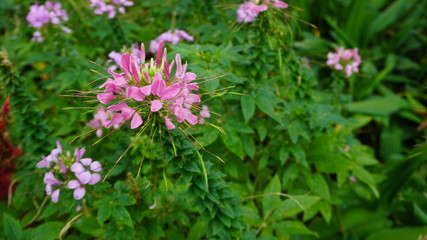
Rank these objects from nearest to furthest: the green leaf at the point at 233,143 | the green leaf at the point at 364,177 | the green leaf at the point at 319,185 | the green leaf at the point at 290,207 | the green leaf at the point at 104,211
A: 1. the green leaf at the point at 104,211
2. the green leaf at the point at 233,143
3. the green leaf at the point at 290,207
4. the green leaf at the point at 319,185
5. the green leaf at the point at 364,177

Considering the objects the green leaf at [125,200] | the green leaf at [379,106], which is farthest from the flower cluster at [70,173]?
the green leaf at [379,106]

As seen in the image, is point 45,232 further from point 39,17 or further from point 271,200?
point 39,17

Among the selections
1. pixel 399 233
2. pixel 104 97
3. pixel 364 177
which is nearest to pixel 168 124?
pixel 104 97

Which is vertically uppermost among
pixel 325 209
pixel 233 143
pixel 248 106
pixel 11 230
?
pixel 248 106

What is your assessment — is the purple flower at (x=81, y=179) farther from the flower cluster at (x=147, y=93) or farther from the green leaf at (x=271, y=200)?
the green leaf at (x=271, y=200)

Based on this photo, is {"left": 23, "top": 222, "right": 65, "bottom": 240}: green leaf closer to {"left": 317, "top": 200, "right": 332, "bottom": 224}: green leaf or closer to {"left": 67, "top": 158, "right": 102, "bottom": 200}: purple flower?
{"left": 67, "top": 158, "right": 102, "bottom": 200}: purple flower

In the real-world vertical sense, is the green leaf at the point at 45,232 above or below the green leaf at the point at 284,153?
below

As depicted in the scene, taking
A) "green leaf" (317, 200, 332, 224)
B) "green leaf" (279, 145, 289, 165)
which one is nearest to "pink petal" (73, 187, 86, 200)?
"green leaf" (279, 145, 289, 165)
